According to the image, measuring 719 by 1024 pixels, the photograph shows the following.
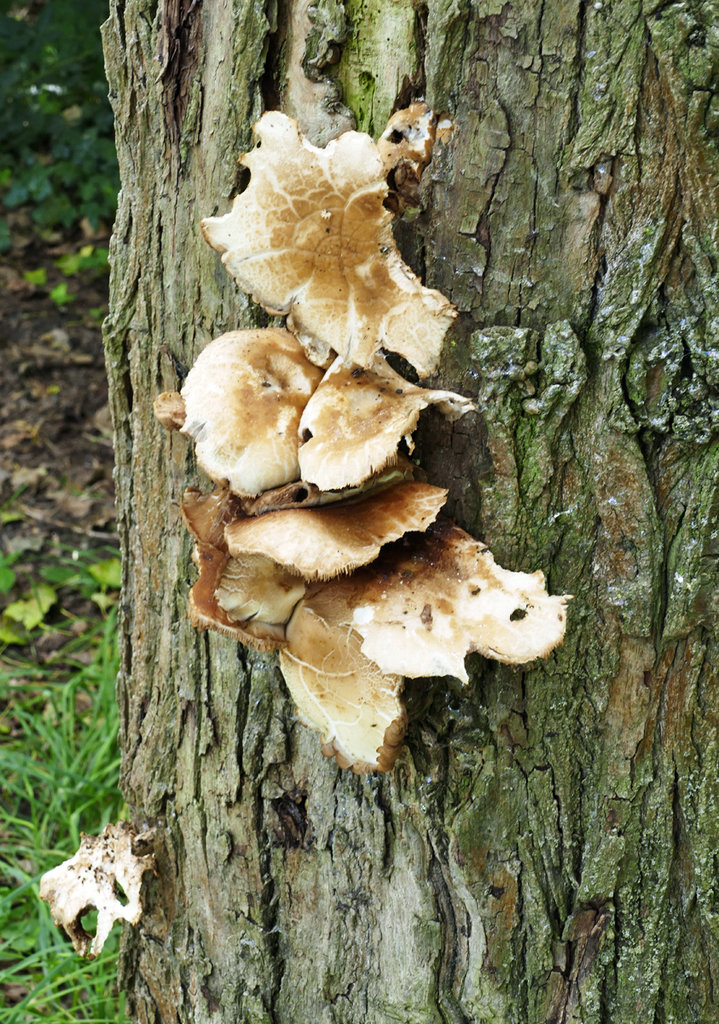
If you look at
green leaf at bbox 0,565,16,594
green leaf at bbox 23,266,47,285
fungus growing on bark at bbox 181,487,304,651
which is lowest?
green leaf at bbox 0,565,16,594

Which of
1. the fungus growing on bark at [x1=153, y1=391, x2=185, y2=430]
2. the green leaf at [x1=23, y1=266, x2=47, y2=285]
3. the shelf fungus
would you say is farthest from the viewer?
the green leaf at [x1=23, y1=266, x2=47, y2=285]

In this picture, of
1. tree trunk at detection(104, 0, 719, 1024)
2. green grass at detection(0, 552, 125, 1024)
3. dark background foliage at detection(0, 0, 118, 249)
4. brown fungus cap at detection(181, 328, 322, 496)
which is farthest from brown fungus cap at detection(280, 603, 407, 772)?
dark background foliage at detection(0, 0, 118, 249)

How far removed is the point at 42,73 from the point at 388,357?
6.21 metres

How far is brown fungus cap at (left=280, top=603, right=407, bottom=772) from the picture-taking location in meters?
1.69

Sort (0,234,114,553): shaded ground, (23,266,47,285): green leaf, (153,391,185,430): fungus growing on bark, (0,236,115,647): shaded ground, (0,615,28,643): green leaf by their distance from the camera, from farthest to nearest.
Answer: (23,266,47,285): green leaf < (0,234,114,553): shaded ground < (0,236,115,647): shaded ground < (0,615,28,643): green leaf < (153,391,185,430): fungus growing on bark

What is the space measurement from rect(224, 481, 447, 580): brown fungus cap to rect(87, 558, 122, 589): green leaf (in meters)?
3.39

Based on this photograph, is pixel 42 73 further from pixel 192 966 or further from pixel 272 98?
pixel 192 966

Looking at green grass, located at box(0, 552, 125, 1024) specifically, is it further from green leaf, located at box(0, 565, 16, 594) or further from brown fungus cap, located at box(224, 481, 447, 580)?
brown fungus cap, located at box(224, 481, 447, 580)

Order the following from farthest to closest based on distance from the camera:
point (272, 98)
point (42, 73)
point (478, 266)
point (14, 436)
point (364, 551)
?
point (42, 73) < point (14, 436) < point (272, 98) < point (478, 266) < point (364, 551)

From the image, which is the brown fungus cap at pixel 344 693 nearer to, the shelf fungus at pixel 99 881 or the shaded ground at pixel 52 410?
the shelf fungus at pixel 99 881

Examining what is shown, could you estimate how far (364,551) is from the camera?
1.52 m

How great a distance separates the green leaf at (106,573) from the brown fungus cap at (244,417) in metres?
3.39

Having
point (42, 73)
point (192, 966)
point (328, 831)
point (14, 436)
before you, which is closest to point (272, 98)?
point (328, 831)

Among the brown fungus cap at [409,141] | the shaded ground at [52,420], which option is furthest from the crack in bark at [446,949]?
the shaded ground at [52,420]
